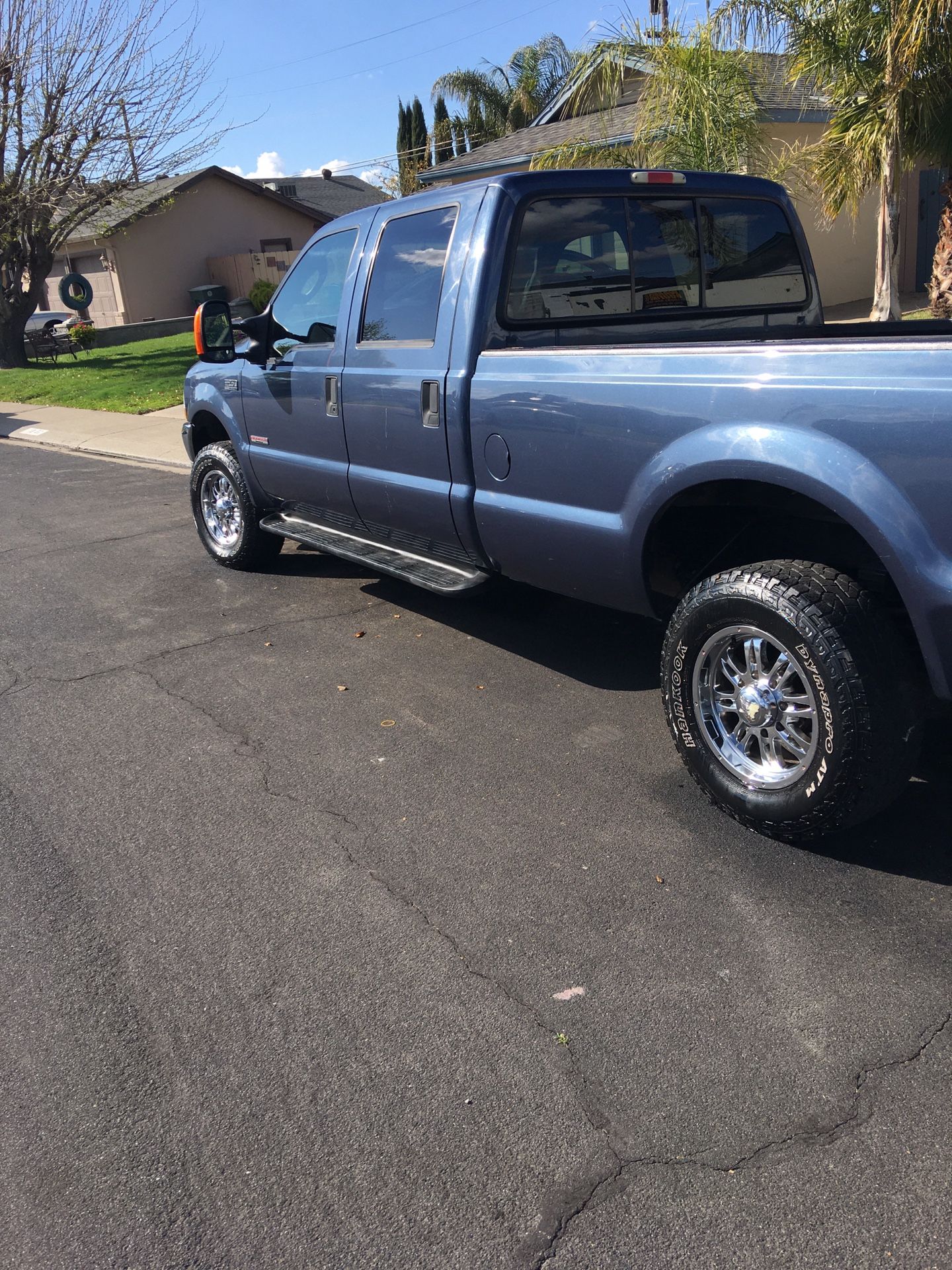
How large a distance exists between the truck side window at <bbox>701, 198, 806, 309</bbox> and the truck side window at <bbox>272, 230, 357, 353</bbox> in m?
1.75

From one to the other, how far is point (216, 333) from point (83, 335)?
23.1 m

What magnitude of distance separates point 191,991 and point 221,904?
1.39 ft

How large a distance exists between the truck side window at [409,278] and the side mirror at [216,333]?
1.32 meters

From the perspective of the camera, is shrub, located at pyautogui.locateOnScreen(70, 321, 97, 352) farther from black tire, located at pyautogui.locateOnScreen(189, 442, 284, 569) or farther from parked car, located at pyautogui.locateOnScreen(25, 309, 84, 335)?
black tire, located at pyautogui.locateOnScreen(189, 442, 284, 569)

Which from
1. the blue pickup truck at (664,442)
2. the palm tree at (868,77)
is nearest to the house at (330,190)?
the palm tree at (868,77)

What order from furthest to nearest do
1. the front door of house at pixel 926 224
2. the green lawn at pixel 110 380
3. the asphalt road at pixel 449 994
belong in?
the green lawn at pixel 110 380
the front door of house at pixel 926 224
the asphalt road at pixel 449 994

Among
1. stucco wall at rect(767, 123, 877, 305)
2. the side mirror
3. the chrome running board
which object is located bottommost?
the chrome running board

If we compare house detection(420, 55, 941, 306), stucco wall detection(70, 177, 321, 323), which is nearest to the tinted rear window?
house detection(420, 55, 941, 306)

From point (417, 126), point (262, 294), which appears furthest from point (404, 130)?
point (262, 294)

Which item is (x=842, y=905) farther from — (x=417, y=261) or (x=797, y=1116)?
(x=417, y=261)

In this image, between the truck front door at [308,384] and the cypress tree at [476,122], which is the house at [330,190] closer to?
the cypress tree at [476,122]

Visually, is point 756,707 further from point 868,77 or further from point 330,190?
point 330,190

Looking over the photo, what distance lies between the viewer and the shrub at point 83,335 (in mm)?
26812

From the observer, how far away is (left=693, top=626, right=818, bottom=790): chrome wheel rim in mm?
3402
